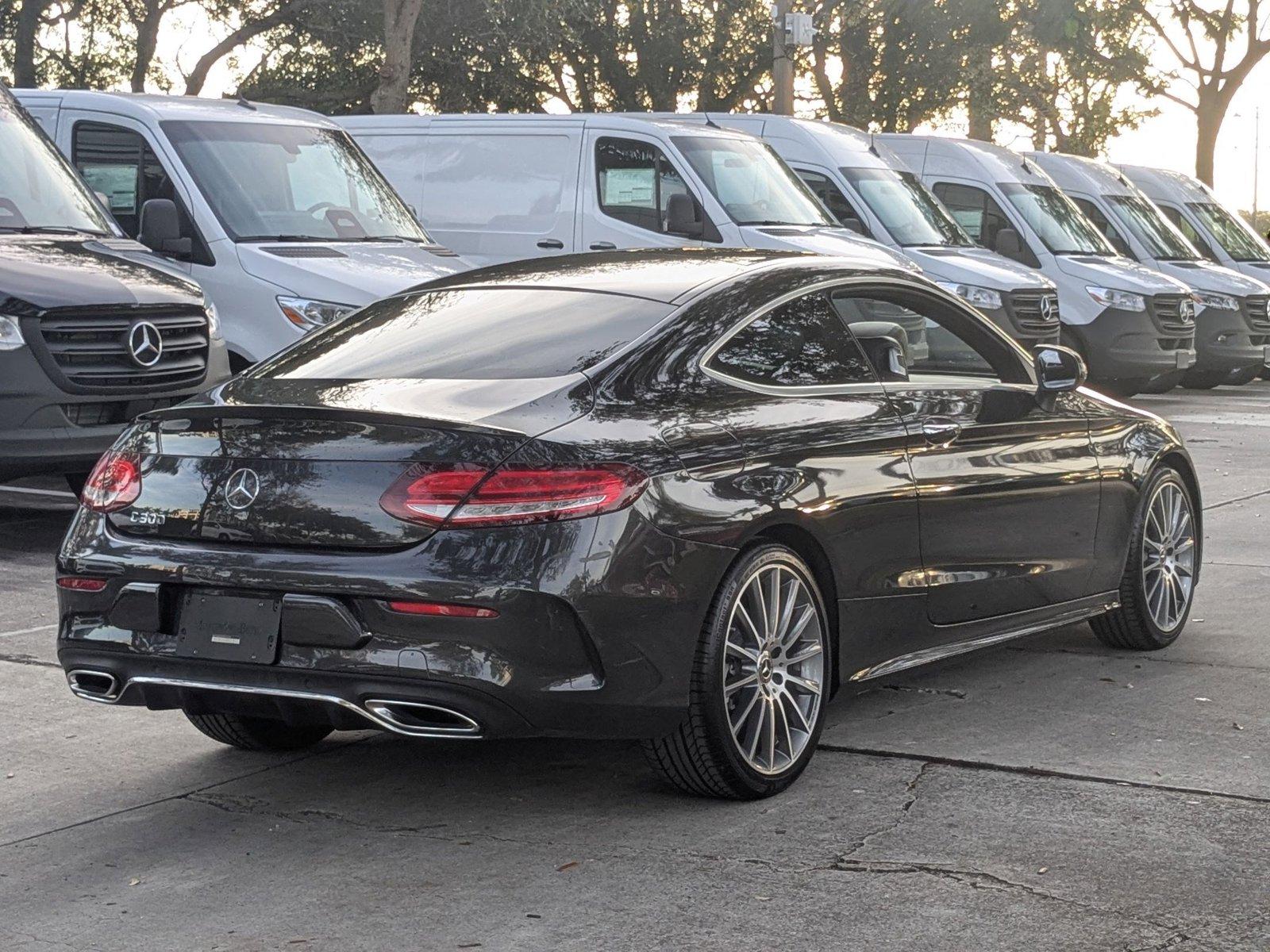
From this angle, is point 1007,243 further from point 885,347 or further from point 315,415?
point 315,415

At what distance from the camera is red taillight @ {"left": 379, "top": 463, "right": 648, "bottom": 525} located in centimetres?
477

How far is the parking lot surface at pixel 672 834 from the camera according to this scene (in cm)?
430

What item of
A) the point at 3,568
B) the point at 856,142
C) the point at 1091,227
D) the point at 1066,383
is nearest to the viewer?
the point at 1066,383

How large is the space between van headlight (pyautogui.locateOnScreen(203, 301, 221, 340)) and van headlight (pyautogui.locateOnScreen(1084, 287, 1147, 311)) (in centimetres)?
1135

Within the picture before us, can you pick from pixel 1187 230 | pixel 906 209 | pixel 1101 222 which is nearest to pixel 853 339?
pixel 906 209

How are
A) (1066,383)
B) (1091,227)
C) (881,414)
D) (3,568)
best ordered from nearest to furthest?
(881,414) → (1066,383) → (3,568) → (1091,227)

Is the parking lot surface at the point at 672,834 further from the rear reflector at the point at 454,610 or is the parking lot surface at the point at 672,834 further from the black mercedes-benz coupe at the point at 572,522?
the rear reflector at the point at 454,610

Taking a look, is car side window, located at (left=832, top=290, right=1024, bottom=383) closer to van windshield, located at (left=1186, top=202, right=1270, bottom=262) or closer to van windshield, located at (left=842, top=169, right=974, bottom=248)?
van windshield, located at (left=842, top=169, right=974, bottom=248)

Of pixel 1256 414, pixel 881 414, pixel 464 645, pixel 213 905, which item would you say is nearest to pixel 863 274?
pixel 881 414

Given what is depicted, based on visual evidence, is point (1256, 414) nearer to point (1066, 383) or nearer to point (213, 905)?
point (1066, 383)

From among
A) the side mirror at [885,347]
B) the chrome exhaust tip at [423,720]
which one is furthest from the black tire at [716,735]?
the side mirror at [885,347]

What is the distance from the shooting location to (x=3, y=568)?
9172 millimetres

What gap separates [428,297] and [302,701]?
1683 mm

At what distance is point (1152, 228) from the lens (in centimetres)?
2325
